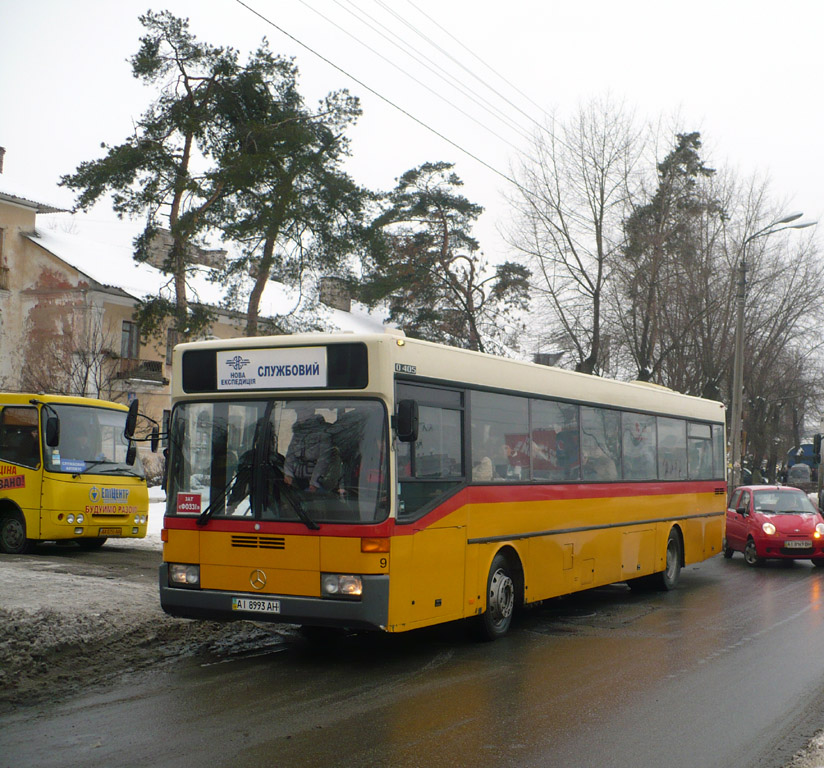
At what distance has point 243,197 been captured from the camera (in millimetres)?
29828

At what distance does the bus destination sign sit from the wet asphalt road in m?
2.42

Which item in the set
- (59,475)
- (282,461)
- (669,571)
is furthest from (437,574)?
(59,475)

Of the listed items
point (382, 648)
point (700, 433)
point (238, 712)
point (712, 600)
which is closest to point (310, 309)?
point (700, 433)

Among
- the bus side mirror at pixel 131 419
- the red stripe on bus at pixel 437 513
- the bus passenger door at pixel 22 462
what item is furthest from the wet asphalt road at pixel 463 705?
the bus passenger door at pixel 22 462

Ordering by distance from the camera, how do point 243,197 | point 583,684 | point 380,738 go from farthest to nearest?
1. point 243,197
2. point 583,684
3. point 380,738

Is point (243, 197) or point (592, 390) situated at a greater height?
point (243, 197)

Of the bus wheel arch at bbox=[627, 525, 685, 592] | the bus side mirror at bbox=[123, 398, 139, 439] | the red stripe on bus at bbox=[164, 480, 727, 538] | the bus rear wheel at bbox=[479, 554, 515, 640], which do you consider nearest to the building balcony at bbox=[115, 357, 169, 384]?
the bus wheel arch at bbox=[627, 525, 685, 592]

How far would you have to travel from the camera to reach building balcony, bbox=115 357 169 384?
42.7 metres

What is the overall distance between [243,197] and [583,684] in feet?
78.8

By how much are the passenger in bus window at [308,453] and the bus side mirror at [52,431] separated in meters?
8.48

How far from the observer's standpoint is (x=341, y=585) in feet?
27.0

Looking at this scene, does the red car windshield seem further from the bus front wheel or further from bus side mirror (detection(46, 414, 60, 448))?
the bus front wheel

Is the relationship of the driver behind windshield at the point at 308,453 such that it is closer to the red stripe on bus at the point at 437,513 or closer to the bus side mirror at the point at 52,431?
the red stripe on bus at the point at 437,513

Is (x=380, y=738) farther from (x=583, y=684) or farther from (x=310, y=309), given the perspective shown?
(x=310, y=309)
